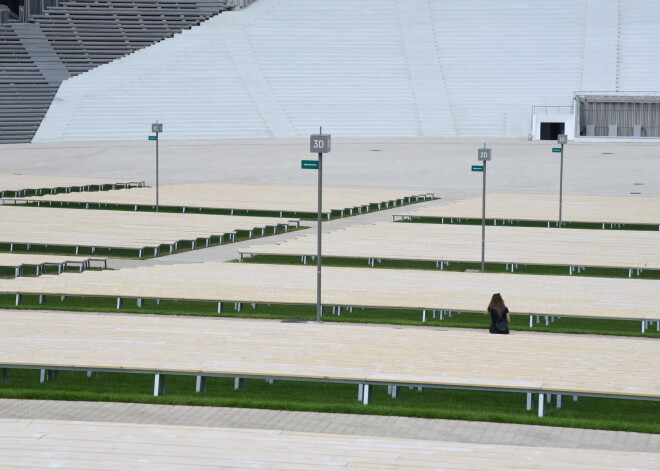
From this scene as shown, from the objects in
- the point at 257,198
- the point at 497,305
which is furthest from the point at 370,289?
the point at 257,198

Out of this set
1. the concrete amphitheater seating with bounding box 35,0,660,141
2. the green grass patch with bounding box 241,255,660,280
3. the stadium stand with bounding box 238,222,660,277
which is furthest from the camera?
the concrete amphitheater seating with bounding box 35,0,660,141

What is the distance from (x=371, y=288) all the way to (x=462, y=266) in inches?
185

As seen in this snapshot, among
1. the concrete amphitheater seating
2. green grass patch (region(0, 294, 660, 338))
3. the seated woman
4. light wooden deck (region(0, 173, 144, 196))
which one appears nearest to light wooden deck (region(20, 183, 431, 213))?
light wooden deck (region(0, 173, 144, 196))

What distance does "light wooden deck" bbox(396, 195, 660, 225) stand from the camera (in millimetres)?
28250

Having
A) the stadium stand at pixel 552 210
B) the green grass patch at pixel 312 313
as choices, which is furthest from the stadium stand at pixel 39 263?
the stadium stand at pixel 552 210

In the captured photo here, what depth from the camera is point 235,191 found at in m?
35.6

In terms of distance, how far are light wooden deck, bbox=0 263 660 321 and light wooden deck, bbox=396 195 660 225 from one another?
31.4 feet

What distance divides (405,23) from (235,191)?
96.5 ft

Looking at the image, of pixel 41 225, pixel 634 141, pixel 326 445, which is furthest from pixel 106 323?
pixel 634 141

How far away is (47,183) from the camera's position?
37031 millimetres

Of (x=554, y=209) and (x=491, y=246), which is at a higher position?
(x=554, y=209)

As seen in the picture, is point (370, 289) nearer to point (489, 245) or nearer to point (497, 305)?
point (497, 305)

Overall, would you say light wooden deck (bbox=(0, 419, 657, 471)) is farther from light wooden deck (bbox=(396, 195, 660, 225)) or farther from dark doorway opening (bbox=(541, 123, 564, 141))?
dark doorway opening (bbox=(541, 123, 564, 141))

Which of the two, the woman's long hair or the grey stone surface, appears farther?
the woman's long hair
